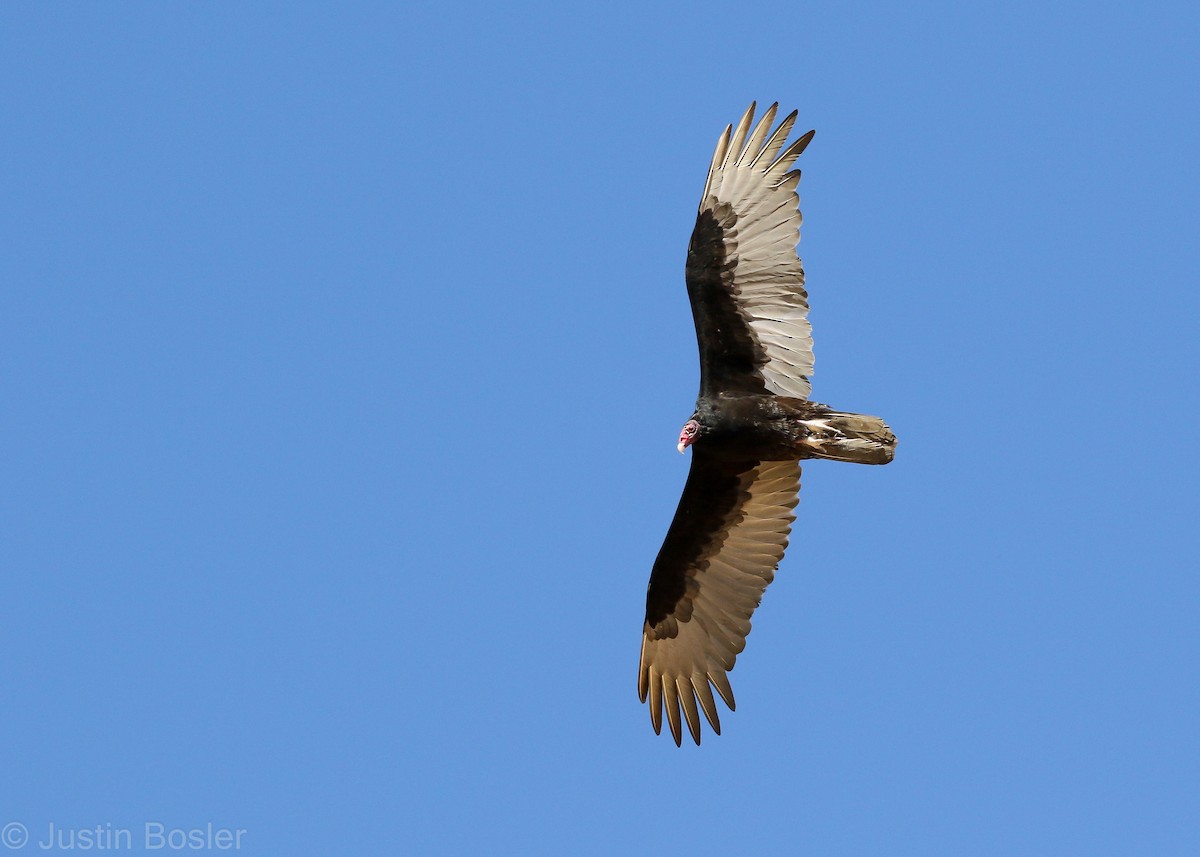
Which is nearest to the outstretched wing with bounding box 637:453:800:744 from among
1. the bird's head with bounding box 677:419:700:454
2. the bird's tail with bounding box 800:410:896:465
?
the bird's head with bounding box 677:419:700:454

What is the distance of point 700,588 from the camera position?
448 inches

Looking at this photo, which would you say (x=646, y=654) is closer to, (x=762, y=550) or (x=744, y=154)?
(x=762, y=550)

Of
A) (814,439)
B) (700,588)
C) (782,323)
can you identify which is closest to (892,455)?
(814,439)

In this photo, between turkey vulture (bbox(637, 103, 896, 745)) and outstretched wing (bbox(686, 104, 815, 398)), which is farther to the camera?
outstretched wing (bbox(686, 104, 815, 398))

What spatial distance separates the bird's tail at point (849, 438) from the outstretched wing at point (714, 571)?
87 cm

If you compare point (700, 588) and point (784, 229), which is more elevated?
point (784, 229)

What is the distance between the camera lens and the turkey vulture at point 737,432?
10508mm

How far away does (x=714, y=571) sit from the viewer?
37.2ft

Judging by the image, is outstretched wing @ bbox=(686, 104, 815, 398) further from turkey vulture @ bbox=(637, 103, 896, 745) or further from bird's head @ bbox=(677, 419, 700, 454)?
bird's head @ bbox=(677, 419, 700, 454)

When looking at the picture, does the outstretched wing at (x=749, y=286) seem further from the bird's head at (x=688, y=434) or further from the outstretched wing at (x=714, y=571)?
the outstretched wing at (x=714, y=571)

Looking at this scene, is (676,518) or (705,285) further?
(676,518)

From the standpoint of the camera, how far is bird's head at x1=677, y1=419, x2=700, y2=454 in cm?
1058

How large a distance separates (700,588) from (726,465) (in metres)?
0.92

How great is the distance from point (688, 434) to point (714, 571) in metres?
1.23
